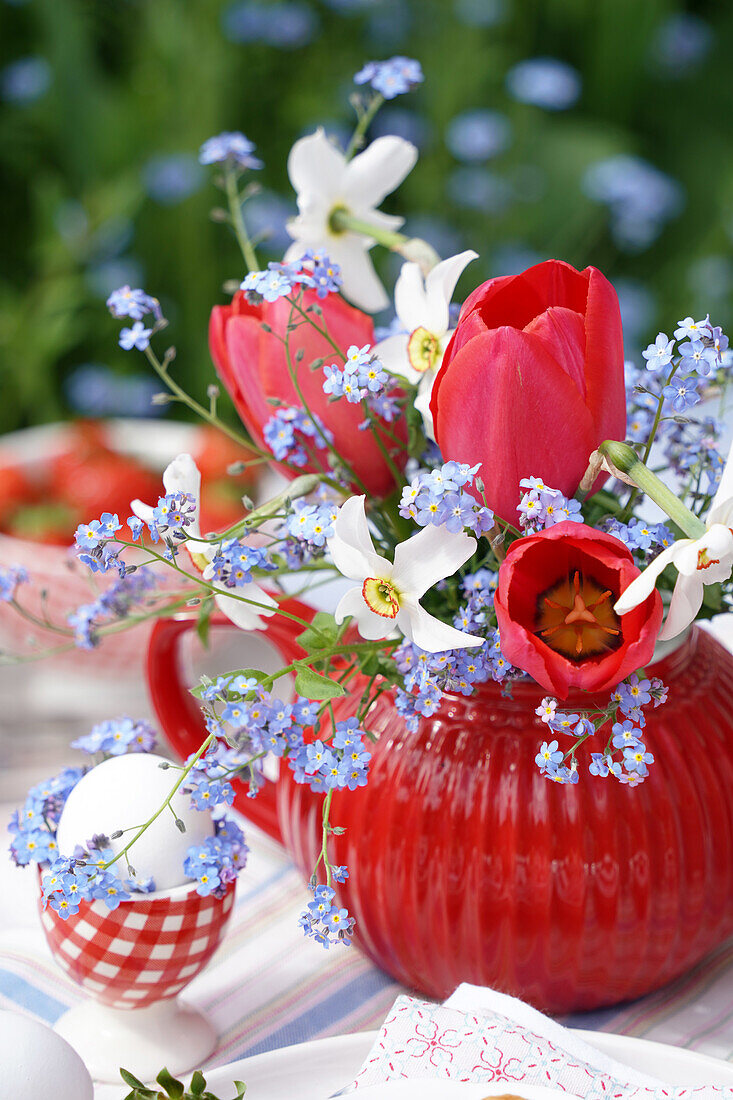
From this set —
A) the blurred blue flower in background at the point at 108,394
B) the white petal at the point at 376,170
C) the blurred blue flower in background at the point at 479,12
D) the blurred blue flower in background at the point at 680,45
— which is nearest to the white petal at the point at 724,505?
the white petal at the point at 376,170

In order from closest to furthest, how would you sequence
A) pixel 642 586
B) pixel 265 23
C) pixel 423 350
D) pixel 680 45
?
pixel 642 586 → pixel 423 350 → pixel 265 23 → pixel 680 45

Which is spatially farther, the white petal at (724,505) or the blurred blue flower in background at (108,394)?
the blurred blue flower in background at (108,394)

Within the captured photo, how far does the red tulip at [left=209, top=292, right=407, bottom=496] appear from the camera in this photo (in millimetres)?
479

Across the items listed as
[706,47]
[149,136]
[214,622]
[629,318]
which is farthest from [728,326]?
[214,622]

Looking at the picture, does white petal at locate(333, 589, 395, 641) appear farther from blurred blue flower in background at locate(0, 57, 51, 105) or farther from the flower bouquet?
blurred blue flower in background at locate(0, 57, 51, 105)

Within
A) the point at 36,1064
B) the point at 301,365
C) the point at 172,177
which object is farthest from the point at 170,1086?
the point at 172,177

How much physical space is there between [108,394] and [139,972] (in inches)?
50.4

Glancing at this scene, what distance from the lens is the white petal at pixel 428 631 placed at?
39cm

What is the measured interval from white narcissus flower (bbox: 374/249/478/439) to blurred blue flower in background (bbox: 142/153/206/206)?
1299 millimetres

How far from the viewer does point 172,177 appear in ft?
5.53

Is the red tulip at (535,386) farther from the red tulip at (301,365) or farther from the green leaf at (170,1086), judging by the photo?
the green leaf at (170,1086)

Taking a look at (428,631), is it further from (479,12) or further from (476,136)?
(479,12)

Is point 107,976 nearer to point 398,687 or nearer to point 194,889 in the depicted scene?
point 194,889

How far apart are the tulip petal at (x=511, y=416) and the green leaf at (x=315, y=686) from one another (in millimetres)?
82
